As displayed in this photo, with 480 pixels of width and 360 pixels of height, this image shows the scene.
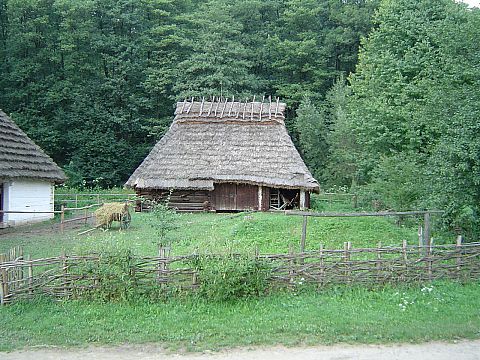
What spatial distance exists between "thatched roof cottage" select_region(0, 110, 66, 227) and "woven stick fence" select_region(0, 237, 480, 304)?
→ 969 centimetres

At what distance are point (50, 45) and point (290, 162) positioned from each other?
22630 mm

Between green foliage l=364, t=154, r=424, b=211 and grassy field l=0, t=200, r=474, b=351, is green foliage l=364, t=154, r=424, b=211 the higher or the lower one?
the higher one

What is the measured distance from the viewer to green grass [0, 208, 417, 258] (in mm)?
13977

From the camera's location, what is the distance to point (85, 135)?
3669cm

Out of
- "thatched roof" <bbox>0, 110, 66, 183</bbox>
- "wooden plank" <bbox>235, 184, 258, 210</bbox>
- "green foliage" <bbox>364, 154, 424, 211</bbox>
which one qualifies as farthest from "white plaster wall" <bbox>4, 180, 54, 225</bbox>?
"green foliage" <bbox>364, 154, 424, 211</bbox>

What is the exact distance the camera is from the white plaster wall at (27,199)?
1964 centimetres

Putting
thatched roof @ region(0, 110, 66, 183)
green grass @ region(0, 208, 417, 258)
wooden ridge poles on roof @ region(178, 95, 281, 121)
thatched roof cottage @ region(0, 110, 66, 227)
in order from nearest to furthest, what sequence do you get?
green grass @ region(0, 208, 417, 258) → thatched roof @ region(0, 110, 66, 183) → thatched roof cottage @ region(0, 110, 66, 227) → wooden ridge poles on roof @ region(178, 95, 281, 121)

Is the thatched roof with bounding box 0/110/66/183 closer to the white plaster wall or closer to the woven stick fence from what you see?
the white plaster wall

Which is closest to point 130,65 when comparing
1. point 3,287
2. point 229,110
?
point 229,110

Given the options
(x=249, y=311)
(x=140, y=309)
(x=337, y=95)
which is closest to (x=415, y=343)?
(x=249, y=311)

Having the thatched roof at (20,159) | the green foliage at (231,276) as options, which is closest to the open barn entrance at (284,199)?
the thatched roof at (20,159)

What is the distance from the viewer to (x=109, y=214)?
58.3 ft

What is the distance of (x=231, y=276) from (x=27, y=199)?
14044 mm

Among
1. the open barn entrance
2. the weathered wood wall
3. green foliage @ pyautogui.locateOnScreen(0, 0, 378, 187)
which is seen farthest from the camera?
green foliage @ pyautogui.locateOnScreen(0, 0, 378, 187)
